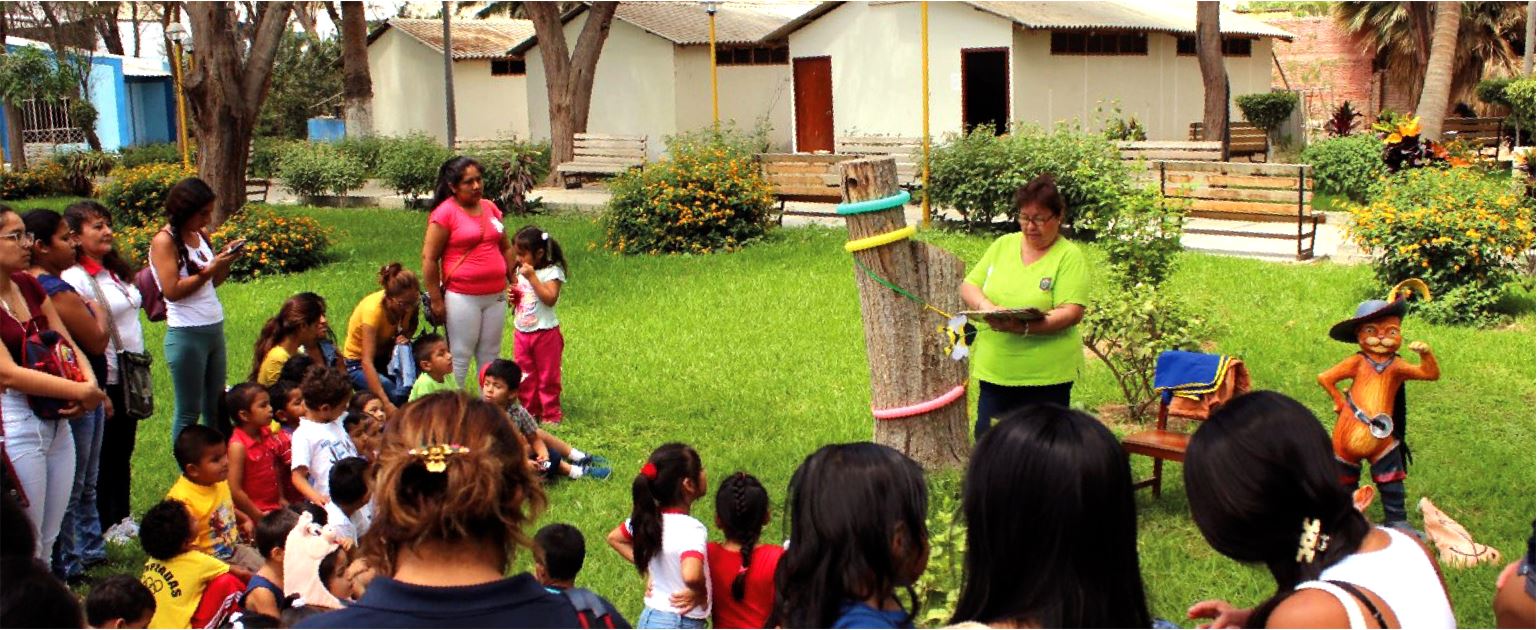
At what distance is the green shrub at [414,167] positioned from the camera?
20.9 metres


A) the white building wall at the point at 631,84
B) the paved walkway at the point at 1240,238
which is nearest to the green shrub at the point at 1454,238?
the paved walkway at the point at 1240,238

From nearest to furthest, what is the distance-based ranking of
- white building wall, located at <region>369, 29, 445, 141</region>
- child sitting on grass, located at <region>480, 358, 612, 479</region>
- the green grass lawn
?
the green grass lawn < child sitting on grass, located at <region>480, 358, 612, 479</region> < white building wall, located at <region>369, 29, 445, 141</region>

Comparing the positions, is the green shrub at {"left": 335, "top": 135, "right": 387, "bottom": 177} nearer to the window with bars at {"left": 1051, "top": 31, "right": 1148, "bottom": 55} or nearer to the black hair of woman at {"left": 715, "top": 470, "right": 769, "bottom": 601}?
the window with bars at {"left": 1051, "top": 31, "right": 1148, "bottom": 55}

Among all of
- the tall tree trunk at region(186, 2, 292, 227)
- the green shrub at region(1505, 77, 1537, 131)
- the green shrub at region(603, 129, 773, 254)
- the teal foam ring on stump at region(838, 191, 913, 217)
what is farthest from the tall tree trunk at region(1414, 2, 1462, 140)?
the teal foam ring on stump at region(838, 191, 913, 217)

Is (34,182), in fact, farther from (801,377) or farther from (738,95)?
(801,377)

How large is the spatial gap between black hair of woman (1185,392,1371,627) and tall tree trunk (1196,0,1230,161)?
60.8 ft

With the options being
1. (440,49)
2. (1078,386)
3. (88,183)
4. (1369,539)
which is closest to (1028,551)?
(1369,539)

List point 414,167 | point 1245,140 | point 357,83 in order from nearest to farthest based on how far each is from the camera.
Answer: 1. point 414,167
2. point 1245,140
3. point 357,83

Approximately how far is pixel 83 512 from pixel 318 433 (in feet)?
3.23

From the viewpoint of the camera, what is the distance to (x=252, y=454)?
5.90 m

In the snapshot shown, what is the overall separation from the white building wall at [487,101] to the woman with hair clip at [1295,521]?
1222 inches

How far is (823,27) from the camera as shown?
25562 millimetres

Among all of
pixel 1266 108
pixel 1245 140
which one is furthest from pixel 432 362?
pixel 1266 108

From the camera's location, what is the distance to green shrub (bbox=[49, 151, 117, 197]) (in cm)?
2731
